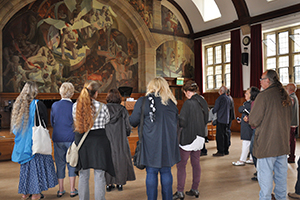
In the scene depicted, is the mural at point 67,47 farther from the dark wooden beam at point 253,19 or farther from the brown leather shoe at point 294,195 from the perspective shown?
the brown leather shoe at point 294,195

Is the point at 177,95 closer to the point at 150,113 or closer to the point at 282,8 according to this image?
the point at 282,8

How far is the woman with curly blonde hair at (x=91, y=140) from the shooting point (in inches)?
126

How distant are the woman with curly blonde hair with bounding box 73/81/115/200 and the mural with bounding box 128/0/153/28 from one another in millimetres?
12054

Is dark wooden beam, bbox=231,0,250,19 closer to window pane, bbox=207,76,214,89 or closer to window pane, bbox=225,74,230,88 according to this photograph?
window pane, bbox=225,74,230,88

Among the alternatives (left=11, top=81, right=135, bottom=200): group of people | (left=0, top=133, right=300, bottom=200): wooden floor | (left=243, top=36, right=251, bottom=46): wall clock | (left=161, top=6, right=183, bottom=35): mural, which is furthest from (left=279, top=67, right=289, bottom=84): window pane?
(left=11, top=81, right=135, bottom=200): group of people

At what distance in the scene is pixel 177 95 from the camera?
51.6 feet

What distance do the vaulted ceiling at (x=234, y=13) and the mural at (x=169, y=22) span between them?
1.79ft

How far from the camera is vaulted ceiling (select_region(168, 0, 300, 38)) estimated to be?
11.7 meters

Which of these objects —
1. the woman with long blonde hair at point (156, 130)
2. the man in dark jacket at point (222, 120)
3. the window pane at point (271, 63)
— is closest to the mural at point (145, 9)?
the window pane at point (271, 63)

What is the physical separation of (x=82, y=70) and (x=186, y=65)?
6424 mm

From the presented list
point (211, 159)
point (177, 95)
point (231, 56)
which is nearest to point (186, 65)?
point (177, 95)

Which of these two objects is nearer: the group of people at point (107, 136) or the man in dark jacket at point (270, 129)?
the group of people at point (107, 136)

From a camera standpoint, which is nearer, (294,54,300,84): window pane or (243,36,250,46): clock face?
(294,54,300,84): window pane

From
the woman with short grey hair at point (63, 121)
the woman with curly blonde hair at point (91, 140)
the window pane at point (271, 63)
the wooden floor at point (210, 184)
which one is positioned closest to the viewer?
the woman with curly blonde hair at point (91, 140)
